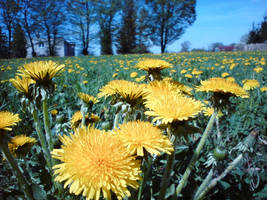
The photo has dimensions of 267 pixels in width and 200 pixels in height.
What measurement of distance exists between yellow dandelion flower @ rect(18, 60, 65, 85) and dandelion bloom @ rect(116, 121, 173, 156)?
57 centimetres

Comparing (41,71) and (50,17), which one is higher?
(50,17)

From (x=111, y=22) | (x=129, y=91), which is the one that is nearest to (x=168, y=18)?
(x=111, y=22)

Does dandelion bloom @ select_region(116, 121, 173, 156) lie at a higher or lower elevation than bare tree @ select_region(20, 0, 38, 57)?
lower

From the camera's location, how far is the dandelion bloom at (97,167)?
0.66m

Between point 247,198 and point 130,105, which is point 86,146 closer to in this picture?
point 130,105

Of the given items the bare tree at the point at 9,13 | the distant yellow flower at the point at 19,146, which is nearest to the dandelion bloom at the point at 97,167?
the distant yellow flower at the point at 19,146

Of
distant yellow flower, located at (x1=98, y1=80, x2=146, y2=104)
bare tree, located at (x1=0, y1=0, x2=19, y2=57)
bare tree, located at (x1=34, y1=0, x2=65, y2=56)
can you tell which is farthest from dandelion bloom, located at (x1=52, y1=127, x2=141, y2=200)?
bare tree, located at (x1=34, y1=0, x2=65, y2=56)

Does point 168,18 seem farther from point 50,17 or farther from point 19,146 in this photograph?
point 19,146

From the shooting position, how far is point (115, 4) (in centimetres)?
3750

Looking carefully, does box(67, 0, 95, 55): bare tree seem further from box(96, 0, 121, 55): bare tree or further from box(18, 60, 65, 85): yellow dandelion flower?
box(18, 60, 65, 85): yellow dandelion flower

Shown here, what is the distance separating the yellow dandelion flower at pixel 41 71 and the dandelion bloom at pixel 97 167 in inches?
19.1

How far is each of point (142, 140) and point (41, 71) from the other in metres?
0.70

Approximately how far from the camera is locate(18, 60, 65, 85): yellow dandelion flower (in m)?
0.99

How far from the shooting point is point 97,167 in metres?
0.68
